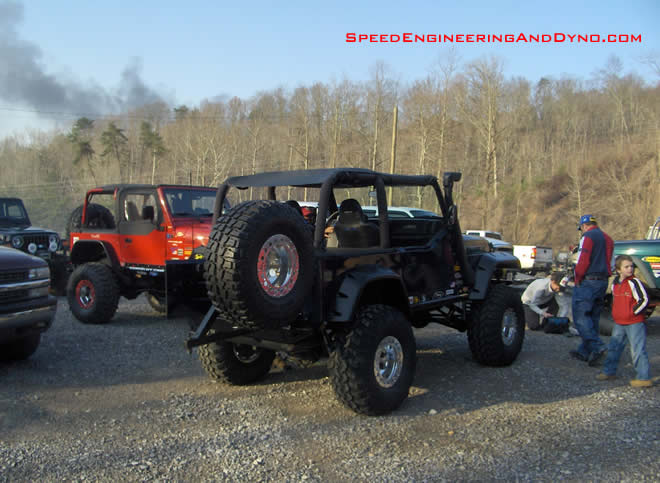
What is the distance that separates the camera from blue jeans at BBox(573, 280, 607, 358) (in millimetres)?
6755

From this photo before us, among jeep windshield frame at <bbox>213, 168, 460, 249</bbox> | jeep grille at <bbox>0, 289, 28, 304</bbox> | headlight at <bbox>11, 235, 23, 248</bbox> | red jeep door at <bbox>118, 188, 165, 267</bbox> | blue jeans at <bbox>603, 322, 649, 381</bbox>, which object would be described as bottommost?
blue jeans at <bbox>603, 322, 649, 381</bbox>

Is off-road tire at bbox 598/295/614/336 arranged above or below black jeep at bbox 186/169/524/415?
below

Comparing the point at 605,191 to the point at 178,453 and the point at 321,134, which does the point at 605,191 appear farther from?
the point at 178,453

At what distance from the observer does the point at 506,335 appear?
655cm

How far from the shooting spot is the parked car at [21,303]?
5.54 m

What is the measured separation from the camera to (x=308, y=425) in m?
4.55

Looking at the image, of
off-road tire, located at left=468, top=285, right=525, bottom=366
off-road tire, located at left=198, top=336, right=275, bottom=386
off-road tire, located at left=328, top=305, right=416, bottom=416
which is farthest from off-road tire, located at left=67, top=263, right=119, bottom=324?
off-road tire, located at left=468, top=285, right=525, bottom=366

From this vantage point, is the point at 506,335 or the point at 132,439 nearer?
the point at 132,439

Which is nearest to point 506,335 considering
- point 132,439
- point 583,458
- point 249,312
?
point 583,458

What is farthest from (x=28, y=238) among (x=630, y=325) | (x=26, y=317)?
(x=630, y=325)

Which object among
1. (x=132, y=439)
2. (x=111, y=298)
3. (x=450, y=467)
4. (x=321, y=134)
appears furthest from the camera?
(x=321, y=134)

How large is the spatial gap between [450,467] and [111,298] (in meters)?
6.50

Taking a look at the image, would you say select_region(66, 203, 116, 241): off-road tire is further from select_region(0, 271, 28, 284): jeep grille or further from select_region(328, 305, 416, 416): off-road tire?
select_region(328, 305, 416, 416): off-road tire

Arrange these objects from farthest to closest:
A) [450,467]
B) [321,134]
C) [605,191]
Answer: [321,134] < [605,191] < [450,467]
